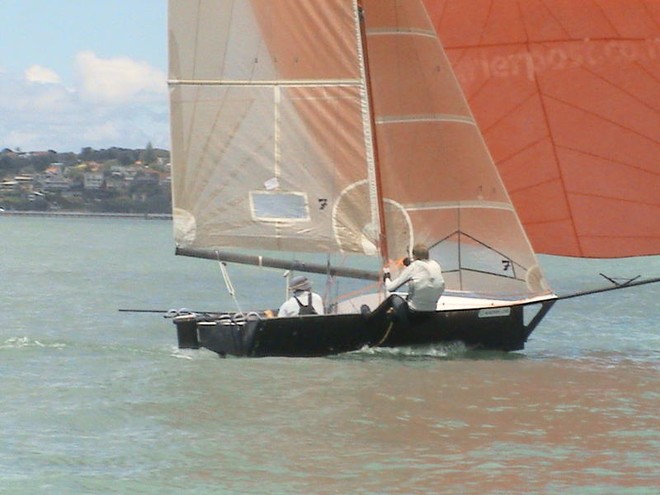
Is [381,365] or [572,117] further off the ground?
[572,117]

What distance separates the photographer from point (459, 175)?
62.8 feet

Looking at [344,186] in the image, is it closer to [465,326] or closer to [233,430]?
[465,326]

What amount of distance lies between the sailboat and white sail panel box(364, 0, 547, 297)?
0.05 feet

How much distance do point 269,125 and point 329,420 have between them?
4989mm

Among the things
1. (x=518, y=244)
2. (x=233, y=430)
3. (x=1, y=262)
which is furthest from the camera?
(x=1, y=262)

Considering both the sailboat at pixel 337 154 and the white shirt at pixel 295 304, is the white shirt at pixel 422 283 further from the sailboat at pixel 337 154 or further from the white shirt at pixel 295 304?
the white shirt at pixel 295 304

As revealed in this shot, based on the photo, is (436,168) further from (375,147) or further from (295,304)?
(295,304)

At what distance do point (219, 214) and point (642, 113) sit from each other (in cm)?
496

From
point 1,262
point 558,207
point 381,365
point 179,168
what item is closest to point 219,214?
point 179,168

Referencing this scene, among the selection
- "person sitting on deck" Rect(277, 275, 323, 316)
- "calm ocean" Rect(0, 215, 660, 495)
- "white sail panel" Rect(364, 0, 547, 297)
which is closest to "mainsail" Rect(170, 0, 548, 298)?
"white sail panel" Rect(364, 0, 547, 297)

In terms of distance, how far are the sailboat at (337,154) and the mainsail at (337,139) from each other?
16 millimetres

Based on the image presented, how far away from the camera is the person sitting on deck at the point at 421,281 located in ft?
58.4

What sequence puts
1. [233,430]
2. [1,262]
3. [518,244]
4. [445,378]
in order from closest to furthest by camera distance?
[233,430] → [445,378] → [518,244] → [1,262]

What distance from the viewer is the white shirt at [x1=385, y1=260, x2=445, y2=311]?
17812 mm
